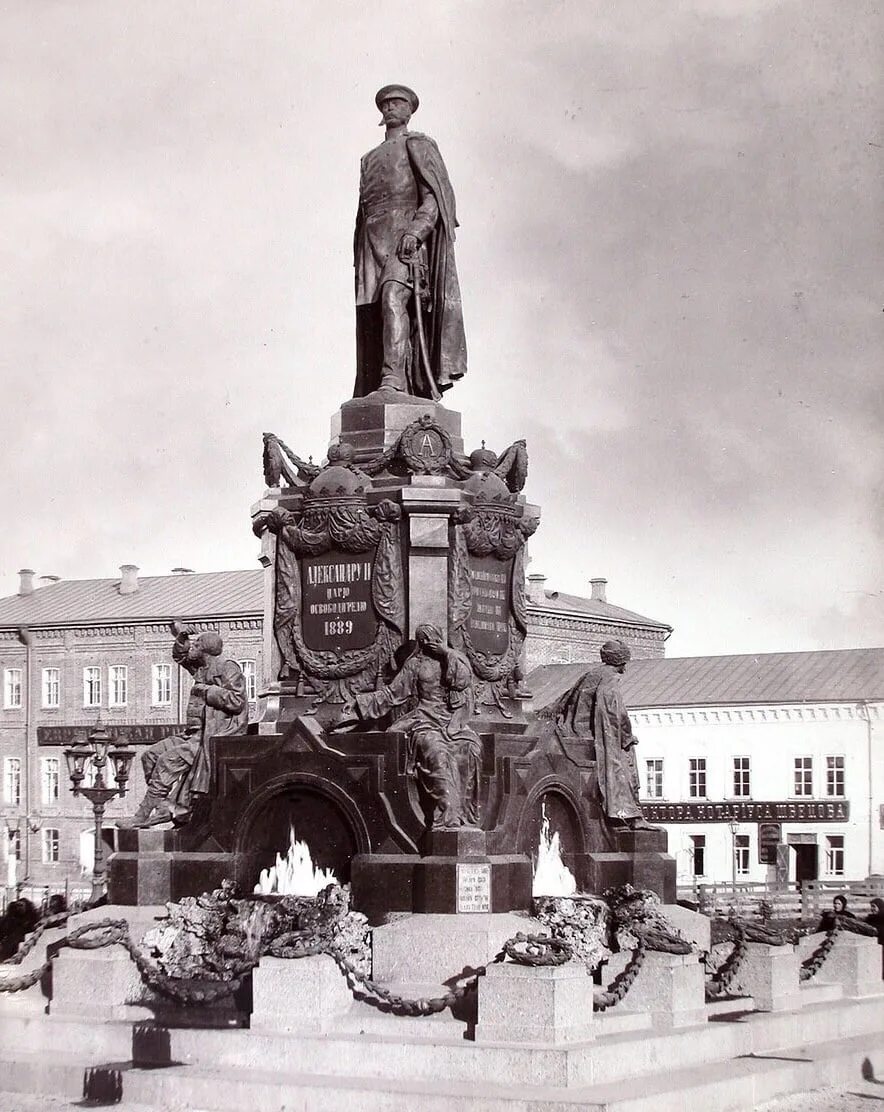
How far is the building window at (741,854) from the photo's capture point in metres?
69.9

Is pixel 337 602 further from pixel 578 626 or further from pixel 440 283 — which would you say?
pixel 578 626

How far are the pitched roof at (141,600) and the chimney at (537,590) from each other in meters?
9.88

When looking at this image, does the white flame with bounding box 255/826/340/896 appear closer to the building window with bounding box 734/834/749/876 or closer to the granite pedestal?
the granite pedestal

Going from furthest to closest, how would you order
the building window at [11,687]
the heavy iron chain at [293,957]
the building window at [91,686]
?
the building window at [11,687] < the building window at [91,686] < the heavy iron chain at [293,957]

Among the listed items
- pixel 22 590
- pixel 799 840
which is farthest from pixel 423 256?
pixel 22 590

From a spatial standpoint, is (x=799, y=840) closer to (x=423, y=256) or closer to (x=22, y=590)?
(x=22, y=590)

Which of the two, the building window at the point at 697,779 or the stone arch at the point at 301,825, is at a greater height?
the building window at the point at 697,779

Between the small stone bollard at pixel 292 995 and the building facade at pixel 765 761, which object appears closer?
the small stone bollard at pixel 292 995

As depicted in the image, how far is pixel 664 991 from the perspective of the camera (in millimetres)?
16484

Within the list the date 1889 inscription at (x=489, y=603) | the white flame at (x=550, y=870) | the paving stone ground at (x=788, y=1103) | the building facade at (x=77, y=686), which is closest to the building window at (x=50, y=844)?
the building facade at (x=77, y=686)

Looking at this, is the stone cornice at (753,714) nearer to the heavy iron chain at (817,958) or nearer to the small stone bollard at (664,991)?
the heavy iron chain at (817,958)

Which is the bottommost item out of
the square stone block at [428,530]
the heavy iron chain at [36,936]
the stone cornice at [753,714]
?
the heavy iron chain at [36,936]

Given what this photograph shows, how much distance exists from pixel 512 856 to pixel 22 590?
68817mm

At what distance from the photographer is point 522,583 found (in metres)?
20.3
